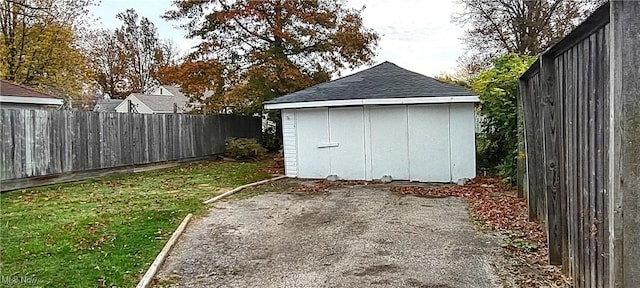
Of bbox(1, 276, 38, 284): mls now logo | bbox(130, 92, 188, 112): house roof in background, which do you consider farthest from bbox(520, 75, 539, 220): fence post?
bbox(130, 92, 188, 112): house roof in background

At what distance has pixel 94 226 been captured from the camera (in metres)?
5.75

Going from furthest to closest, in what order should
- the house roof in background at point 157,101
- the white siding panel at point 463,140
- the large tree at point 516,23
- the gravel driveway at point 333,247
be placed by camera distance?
1. the house roof in background at point 157,101
2. the large tree at point 516,23
3. the white siding panel at point 463,140
4. the gravel driveway at point 333,247

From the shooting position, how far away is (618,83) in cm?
207

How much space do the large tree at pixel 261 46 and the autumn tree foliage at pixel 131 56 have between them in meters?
20.7

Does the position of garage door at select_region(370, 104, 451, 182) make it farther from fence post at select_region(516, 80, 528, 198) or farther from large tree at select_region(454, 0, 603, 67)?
large tree at select_region(454, 0, 603, 67)

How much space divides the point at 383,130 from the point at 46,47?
17085mm

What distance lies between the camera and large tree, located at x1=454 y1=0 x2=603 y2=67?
16.4 metres

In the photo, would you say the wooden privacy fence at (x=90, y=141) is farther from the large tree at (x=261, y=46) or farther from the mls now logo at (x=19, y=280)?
the mls now logo at (x=19, y=280)

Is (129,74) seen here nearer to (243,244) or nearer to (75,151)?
(75,151)

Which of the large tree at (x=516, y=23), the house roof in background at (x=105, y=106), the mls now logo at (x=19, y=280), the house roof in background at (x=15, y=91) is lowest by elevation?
the mls now logo at (x=19, y=280)

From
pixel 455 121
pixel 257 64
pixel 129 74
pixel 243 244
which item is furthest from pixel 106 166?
pixel 129 74

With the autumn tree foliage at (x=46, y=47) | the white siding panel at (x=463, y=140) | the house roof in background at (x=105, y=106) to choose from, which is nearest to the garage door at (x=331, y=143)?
the white siding panel at (x=463, y=140)

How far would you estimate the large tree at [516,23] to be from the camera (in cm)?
1638

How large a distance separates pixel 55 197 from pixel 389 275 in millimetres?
6937
